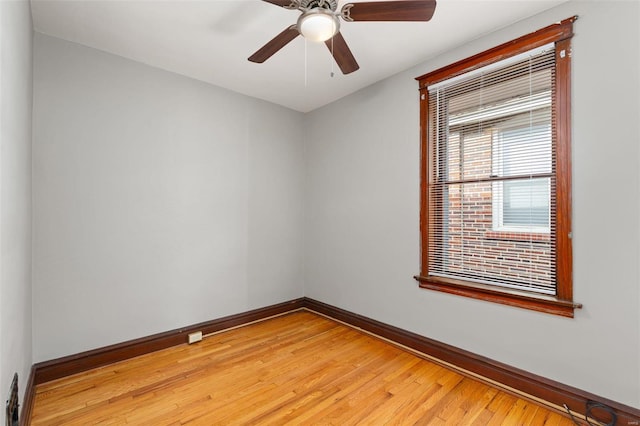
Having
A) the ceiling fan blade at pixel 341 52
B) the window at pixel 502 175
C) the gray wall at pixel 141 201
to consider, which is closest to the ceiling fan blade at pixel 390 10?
the ceiling fan blade at pixel 341 52

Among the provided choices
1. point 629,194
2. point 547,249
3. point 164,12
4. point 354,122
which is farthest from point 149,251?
point 629,194

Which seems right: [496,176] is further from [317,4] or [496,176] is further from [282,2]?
[282,2]

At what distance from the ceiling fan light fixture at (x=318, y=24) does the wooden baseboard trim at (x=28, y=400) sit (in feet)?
8.80

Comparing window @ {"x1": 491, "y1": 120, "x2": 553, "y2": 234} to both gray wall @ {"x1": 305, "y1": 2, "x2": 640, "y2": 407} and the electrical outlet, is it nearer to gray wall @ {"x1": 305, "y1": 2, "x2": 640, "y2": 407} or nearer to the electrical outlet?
gray wall @ {"x1": 305, "y1": 2, "x2": 640, "y2": 407}

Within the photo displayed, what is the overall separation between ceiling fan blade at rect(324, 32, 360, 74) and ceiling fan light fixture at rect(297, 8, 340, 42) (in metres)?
A: 0.14

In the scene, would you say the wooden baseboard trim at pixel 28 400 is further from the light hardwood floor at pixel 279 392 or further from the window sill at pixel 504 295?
the window sill at pixel 504 295

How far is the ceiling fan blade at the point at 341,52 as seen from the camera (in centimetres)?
187

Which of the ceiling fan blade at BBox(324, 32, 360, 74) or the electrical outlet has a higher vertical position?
the ceiling fan blade at BBox(324, 32, 360, 74)

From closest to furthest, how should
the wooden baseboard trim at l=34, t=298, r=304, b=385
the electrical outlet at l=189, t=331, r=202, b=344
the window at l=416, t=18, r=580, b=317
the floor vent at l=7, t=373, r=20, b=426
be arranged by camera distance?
the floor vent at l=7, t=373, r=20, b=426, the window at l=416, t=18, r=580, b=317, the wooden baseboard trim at l=34, t=298, r=304, b=385, the electrical outlet at l=189, t=331, r=202, b=344

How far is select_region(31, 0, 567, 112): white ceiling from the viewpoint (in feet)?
6.78

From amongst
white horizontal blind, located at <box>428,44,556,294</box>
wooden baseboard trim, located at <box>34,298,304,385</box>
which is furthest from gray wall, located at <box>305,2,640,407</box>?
wooden baseboard trim, located at <box>34,298,304,385</box>

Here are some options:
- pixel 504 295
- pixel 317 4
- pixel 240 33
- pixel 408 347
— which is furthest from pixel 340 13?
pixel 408 347

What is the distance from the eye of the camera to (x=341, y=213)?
3602 millimetres

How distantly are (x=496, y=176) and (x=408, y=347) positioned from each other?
1694 millimetres
